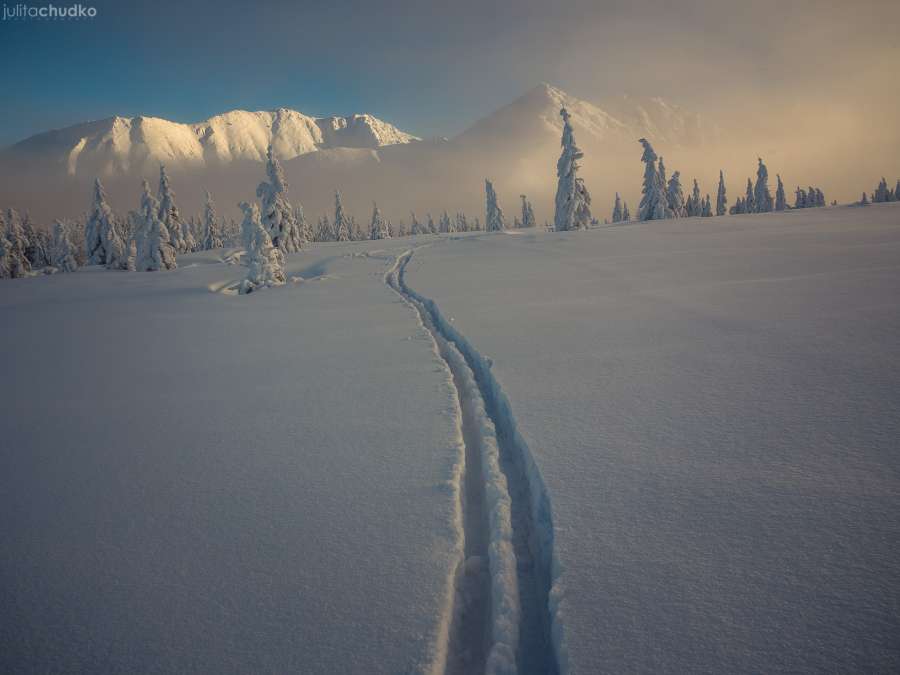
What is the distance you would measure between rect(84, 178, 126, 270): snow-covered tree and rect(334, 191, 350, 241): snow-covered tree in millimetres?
40075

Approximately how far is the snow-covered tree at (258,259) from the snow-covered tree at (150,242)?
22.5 meters

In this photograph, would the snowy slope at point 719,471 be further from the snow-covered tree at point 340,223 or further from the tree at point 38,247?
the tree at point 38,247

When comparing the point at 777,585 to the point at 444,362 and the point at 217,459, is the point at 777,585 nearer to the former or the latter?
the point at 217,459

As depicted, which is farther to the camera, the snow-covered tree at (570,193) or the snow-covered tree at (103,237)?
the snow-covered tree at (103,237)

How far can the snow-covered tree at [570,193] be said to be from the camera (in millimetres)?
40031

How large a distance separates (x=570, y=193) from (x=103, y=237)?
51373 mm

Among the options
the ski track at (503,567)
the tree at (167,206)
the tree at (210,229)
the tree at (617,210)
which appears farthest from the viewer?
the tree at (617,210)

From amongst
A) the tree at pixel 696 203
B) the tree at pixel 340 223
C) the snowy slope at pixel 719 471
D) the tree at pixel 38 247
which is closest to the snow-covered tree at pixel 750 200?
the tree at pixel 696 203

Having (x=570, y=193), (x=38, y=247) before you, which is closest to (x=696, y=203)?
(x=570, y=193)

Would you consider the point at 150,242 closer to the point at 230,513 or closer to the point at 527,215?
the point at 230,513

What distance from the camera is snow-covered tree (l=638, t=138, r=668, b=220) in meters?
45.6

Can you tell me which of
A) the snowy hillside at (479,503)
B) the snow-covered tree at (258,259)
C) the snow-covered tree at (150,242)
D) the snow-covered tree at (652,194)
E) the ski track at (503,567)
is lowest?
the ski track at (503,567)

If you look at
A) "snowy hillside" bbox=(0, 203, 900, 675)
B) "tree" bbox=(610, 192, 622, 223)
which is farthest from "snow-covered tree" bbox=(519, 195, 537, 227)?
"snowy hillside" bbox=(0, 203, 900, 675)

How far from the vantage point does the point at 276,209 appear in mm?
38938
